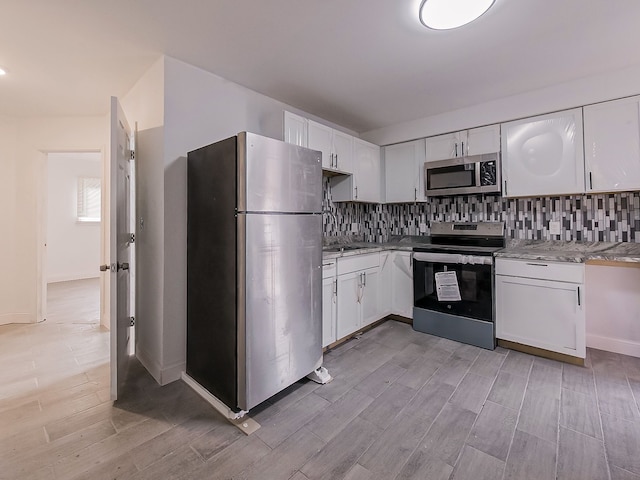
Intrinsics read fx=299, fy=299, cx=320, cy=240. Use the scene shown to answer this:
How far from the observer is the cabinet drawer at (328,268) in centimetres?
259

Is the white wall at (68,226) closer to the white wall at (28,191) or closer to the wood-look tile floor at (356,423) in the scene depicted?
the white wall at (28,191)

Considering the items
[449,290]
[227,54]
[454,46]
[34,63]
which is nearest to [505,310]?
[449,290]

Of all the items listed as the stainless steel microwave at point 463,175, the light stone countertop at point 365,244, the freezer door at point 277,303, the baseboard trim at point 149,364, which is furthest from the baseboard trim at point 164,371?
the stainless steel microwave at point 463,175

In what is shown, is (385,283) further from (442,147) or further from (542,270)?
(442,147)

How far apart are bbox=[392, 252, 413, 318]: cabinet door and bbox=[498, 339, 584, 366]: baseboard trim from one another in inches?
36.4

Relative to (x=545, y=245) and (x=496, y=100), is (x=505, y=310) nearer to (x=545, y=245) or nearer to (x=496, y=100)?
(x=545, y=245)

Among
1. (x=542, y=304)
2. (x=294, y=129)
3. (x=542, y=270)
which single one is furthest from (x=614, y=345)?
(x=294, y=129)

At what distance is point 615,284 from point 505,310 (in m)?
0.99

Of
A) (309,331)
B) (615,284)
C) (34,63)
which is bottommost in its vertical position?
(309,331)

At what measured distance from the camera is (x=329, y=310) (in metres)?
2.70

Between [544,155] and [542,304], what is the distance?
4.52 ft

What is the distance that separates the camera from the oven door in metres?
2.80

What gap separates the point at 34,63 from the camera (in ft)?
7.34

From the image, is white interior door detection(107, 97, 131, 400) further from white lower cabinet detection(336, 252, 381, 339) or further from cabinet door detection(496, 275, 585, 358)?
cabinet door detection(496, 275, 585, 358)
